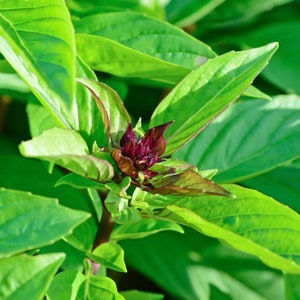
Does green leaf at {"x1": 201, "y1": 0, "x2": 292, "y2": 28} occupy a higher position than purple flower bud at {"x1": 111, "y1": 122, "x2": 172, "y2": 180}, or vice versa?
purple flower bud at {"x1": 111, "y1": 122, "x2": 172, "y2": 180}

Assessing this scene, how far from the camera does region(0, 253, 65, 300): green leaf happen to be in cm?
73

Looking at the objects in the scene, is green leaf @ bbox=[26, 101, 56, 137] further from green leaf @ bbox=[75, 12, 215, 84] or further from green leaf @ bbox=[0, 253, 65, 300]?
green leaf @ bbox=[0, 253, 65, 300]

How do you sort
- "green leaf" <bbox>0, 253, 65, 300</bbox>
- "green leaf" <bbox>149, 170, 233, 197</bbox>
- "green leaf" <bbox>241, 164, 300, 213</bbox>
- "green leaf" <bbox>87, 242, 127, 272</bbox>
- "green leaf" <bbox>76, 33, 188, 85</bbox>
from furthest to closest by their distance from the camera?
"green leaf" <bbox>241, 164, 300, 213</bbox> < "green leaf" <bbox>76, 33, 188, 85</bbox> < "green leaf" <bbox>87, 242, 127, 272</bbox> < "green leaf" <bbox>149, 170, 233, 197</bbox> < "green leaf" <bbox>0, 253, 65, 300</bbox>

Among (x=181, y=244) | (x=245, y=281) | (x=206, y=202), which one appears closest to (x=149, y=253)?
(x=181, y=244)

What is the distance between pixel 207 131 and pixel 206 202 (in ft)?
1.18

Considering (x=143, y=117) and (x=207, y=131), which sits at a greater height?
(x=207, y=131)

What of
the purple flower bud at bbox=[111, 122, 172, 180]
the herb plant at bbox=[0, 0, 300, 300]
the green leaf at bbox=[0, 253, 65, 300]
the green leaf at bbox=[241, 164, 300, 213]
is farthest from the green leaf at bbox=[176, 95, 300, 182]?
the green leaf at bbox=[0, 253, 65, 300]

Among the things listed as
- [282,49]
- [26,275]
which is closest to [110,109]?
[26,275]

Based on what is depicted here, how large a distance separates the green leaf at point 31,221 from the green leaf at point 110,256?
21 cm

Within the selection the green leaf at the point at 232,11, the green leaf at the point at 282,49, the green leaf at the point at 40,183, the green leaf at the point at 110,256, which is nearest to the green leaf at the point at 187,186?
the green leaf at the point at 110,256

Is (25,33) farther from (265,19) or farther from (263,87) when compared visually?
(265,19)

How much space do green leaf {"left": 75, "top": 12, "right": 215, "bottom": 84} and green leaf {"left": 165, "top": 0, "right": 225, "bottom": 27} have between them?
0.35 metres

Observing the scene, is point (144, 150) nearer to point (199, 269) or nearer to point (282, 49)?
point (199, 269)

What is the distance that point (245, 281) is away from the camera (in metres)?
1.61
